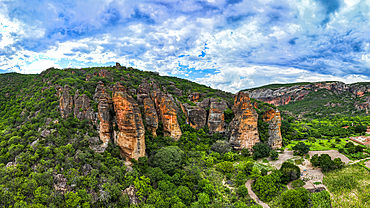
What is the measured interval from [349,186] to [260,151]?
68.2 ft

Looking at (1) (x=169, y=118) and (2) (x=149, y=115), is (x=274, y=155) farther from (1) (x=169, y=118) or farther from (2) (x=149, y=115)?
(2) (x=149, y=115)

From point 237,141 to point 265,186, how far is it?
63.9 ft

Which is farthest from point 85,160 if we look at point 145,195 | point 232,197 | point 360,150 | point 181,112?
point 360,150

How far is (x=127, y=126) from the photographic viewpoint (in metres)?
36.4

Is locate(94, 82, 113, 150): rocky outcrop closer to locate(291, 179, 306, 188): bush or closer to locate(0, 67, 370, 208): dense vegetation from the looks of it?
locate(0, 67, 370, 208): dense vegetation

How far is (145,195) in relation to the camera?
1190 inches

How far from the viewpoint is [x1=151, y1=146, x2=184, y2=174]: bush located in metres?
37.7

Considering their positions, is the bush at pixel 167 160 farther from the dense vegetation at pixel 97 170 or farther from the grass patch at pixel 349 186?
the grass patch at pixel 349 186

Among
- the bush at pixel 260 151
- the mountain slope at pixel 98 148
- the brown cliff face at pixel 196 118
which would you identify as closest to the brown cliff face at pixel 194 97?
the brown cliff face at pixel 196 118

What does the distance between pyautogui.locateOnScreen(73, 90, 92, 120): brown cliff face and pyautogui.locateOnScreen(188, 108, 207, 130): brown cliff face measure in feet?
113

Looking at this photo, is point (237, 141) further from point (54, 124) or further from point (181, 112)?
point (54, 124)

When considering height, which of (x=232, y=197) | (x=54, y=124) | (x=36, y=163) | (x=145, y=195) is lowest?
(x=232, y=197)

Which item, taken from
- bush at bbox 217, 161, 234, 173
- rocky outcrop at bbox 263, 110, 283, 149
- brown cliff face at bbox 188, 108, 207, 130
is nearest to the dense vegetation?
bush at bbox 217, 161, 234, 173

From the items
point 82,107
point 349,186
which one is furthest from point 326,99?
point 82,107
